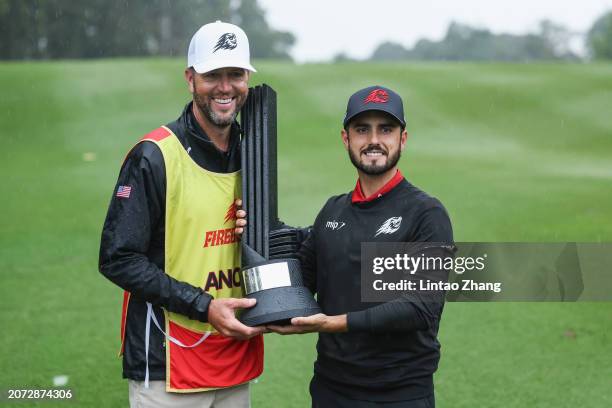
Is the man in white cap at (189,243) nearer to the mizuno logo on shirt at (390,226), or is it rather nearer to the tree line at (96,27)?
the mizuno logo on shirt at (390,226)

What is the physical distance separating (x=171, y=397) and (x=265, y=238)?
0.84 m

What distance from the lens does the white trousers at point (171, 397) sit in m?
3.38

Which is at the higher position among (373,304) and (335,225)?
(335,225)

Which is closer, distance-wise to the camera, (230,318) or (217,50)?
(230,318)

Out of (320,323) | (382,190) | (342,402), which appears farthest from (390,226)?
(342,402)

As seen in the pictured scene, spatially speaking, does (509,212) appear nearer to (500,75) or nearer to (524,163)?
(524,163)

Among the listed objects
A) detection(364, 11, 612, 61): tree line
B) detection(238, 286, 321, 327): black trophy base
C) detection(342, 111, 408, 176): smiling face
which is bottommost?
detection(238, 286, 321, 327): black trophy base

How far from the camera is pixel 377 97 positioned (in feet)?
10.7

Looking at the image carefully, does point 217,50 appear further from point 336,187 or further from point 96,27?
point 96,27

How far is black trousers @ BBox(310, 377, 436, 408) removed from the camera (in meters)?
3.13

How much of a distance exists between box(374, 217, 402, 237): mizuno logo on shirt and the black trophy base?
0.40 m

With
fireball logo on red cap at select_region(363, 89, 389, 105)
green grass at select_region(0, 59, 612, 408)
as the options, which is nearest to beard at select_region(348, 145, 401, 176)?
fireball logo on red cap at select_region(363, 89, 389, 105)

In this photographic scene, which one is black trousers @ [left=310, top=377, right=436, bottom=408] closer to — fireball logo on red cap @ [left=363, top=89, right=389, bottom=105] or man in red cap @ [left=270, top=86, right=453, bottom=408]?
man in red cap @ [left=270, top=86, right=453, bottom=408]

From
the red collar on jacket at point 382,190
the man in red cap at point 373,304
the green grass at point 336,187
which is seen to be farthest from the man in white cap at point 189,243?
the green grass at point 336,187
